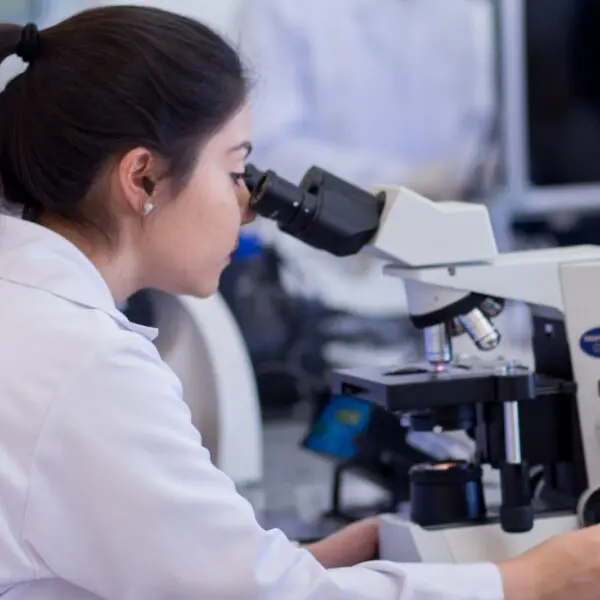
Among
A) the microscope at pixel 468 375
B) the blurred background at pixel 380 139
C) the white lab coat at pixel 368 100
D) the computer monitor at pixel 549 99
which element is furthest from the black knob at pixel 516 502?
the computer monitor at pixel 549 99

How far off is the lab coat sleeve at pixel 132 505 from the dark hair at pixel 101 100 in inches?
8.1

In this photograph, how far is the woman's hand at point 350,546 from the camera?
1.28 m

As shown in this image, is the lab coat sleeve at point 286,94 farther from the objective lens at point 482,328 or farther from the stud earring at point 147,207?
the stud earring at point 147,207

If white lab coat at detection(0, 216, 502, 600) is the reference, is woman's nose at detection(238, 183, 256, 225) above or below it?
above

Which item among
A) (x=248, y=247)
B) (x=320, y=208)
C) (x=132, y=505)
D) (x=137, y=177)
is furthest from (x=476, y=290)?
(x=248, y=247)

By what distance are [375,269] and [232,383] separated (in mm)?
732

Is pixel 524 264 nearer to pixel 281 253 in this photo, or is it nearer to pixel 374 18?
pixel 281 253

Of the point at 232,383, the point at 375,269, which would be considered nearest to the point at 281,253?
the point at 375,269

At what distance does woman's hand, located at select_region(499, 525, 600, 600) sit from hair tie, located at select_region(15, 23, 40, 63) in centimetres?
68

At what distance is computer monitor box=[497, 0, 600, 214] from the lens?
98.3 inches

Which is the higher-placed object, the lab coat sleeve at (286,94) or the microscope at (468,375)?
the lab coat sleeve at (286,94)

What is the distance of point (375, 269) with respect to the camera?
2.43m

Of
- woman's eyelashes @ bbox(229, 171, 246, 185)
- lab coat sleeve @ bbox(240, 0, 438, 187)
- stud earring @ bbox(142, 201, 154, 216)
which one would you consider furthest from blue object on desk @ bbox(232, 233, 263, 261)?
stud earring @ bbox(142, 201, 154, 216)

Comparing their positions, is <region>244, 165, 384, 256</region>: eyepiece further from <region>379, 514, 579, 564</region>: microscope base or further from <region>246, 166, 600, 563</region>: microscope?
<region>379, 514, 579, 564</region>: microscope base
